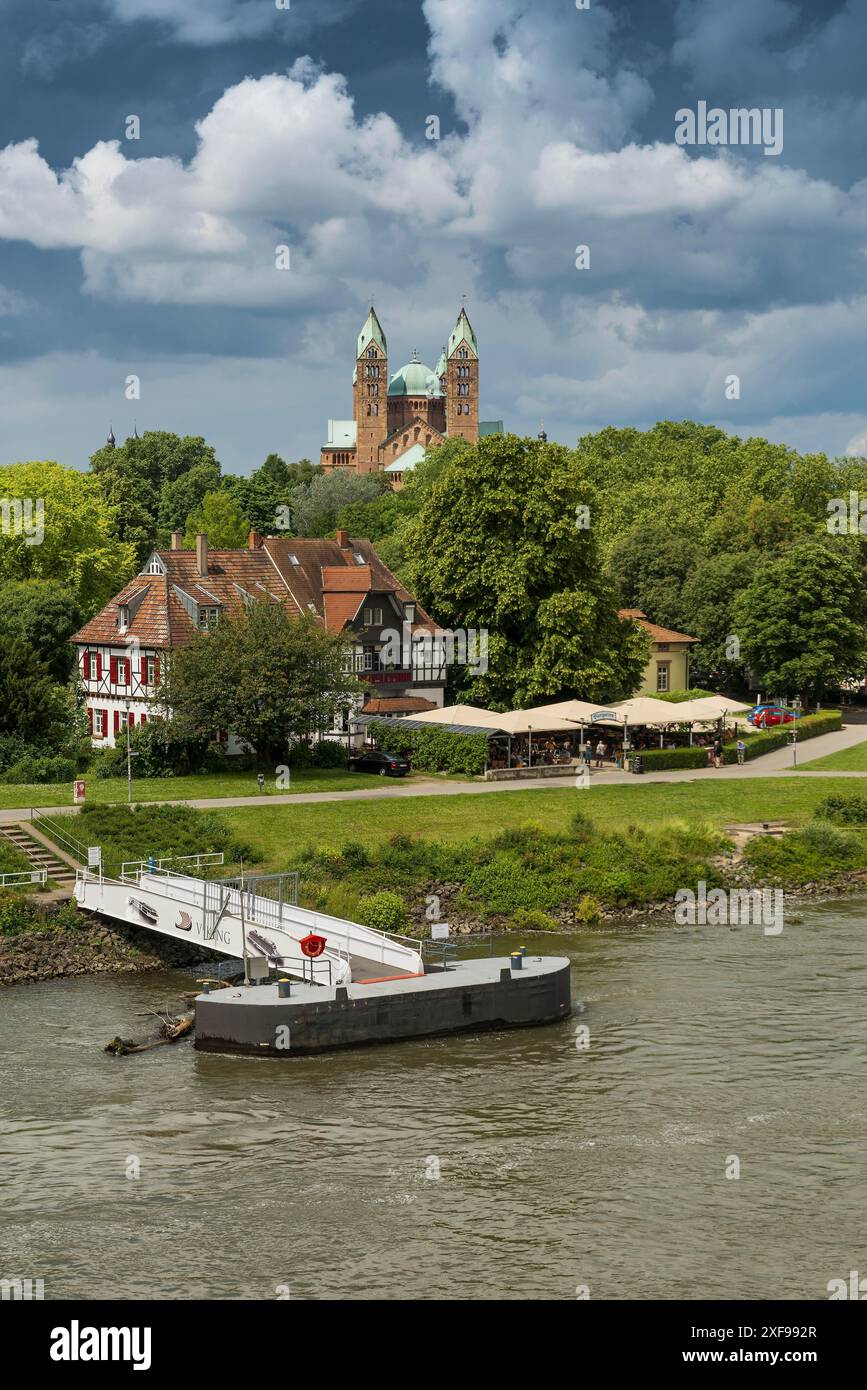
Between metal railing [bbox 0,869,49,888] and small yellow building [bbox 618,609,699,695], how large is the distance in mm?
49308

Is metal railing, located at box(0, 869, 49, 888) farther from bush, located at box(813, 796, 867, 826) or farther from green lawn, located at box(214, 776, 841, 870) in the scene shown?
bush, located at box(813, 796, 867, 826)

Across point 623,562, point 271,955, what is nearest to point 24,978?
point 271,955

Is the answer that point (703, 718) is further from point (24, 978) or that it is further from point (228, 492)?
point (228, 492)

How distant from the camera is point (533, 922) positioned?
4162 centimetres

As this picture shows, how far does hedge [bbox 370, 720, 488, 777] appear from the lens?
58344 millimetres

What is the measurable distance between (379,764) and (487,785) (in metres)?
4.69

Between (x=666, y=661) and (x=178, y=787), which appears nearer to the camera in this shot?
(x=178, y=787)

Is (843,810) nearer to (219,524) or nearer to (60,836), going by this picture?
(60,836)

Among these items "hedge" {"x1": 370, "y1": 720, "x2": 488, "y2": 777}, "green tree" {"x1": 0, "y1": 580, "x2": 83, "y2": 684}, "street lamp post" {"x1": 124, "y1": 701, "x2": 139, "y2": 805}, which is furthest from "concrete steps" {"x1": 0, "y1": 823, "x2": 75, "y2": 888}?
"green tree" {"x1": 0, "y1": 580, "x2": 83, "y2": 684}

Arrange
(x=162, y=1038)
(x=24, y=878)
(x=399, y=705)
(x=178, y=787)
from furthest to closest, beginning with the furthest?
1. (x=399, y=705)
2. (x=178, y=787)
3. (x=24, y=878)
4. (x=162, y=1038)

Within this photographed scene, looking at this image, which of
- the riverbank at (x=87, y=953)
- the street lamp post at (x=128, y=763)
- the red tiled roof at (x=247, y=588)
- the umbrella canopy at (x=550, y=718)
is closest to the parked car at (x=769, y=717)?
the umbrella canopy at (x=550, y=718)

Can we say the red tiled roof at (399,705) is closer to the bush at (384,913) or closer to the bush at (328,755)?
the bush at (328,755)

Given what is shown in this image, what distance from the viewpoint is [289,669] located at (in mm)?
55281

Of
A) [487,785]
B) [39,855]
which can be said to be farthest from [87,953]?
[487,785]
